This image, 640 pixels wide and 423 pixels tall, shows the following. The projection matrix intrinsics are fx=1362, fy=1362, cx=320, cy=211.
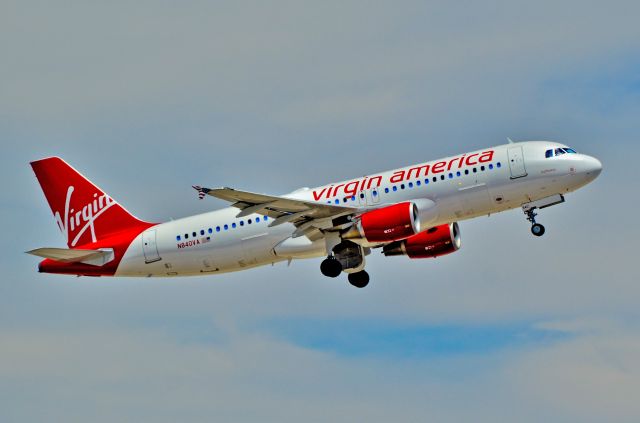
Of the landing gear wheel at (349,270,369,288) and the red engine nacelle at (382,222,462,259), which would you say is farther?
the landing gear wheel at (349,270,369,288)

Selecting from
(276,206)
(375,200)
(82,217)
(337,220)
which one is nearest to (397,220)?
(375,200)

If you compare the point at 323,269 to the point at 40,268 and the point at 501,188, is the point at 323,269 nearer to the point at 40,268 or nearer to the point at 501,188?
the point at 501,188

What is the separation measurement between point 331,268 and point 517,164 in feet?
36.0

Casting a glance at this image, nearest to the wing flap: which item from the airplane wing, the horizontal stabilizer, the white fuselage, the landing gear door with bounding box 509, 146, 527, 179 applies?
the airplane wing

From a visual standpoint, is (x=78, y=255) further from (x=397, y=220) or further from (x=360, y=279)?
(x=397, y=220)

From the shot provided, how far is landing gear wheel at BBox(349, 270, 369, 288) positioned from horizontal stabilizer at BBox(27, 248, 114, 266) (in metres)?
13.3

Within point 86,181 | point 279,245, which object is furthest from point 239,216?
point 86,181

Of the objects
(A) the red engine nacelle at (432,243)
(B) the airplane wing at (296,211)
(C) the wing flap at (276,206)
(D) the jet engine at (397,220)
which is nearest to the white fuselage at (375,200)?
Answer: (D) the jet engine at (397,220)

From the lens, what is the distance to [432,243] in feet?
245

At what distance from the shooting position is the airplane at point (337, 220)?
2702 inches

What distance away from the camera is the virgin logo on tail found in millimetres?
77500

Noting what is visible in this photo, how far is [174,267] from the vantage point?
2908 inches

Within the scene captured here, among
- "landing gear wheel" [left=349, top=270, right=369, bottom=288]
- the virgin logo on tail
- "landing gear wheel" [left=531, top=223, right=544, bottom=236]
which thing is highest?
the virgin logo on tail

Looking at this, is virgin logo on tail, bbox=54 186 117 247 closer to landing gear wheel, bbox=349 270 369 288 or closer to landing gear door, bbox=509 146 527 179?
landing gear wheel, bbox=349 270 369 288
